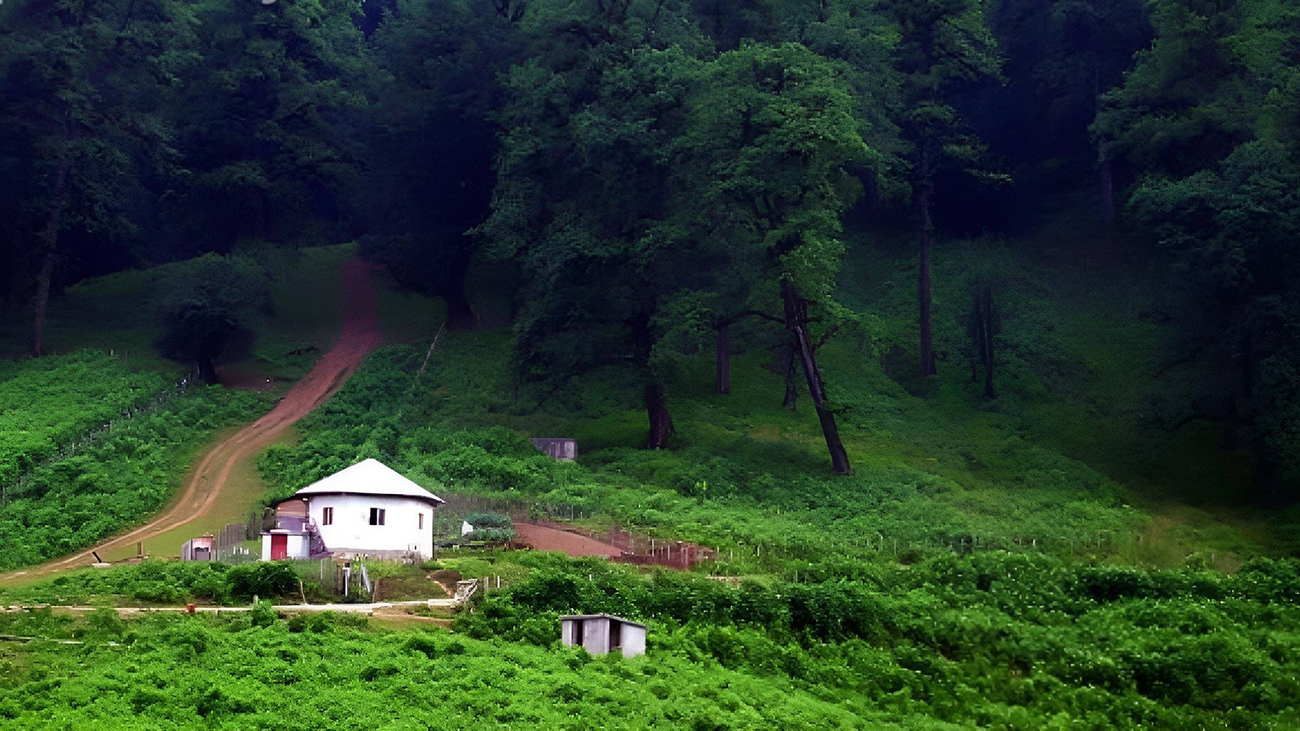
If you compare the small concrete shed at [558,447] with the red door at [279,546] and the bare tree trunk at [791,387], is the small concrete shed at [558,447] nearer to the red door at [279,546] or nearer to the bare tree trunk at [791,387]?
the bare tree trunk at [791,387]

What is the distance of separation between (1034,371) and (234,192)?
124 ft

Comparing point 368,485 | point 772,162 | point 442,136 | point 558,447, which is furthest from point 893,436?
point 442,136

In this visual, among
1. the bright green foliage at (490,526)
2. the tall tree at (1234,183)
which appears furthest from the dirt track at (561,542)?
the tall tree at (1234,183)

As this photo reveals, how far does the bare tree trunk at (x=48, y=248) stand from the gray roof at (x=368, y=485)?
26.5 meters

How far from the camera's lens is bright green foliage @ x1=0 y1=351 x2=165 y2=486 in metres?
53.7

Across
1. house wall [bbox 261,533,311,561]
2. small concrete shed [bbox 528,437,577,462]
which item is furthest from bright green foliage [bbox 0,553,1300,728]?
small concrete shed [bbox 528,437,577,462]

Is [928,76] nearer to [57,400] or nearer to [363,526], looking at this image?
[363,526]

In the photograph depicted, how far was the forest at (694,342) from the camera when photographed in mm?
34188

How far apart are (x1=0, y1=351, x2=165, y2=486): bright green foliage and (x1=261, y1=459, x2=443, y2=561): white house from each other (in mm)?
12928

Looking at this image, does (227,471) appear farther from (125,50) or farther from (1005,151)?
(1005,151)

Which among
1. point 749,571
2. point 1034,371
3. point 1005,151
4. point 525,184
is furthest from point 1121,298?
point 749,571

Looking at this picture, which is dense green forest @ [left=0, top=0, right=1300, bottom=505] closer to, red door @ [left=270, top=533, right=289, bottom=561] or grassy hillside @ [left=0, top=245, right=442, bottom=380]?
grassy hillside @ [left=0, top=245, right=442, bottom=380]

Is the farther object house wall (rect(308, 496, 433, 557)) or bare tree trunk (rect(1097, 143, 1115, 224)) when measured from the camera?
bare tree trunk (rect(1097, 143, 1115, 224))

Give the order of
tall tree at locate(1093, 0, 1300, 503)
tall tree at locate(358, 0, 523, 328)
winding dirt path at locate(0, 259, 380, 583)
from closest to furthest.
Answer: winding dirt path at locate(0, 259, 380, 583), tall tree at locate(1093, 0, 1300, 503), tall tree at locate(358, 0, 523, 328)
